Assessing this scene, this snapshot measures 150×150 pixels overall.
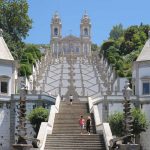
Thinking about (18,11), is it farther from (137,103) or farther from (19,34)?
(137,103)

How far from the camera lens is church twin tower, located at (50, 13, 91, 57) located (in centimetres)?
15100

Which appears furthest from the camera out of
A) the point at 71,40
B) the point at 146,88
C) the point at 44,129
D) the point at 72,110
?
the point at 71,40

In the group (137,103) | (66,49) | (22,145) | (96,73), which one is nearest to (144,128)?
(137,103)

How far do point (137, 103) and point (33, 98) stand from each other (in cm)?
999

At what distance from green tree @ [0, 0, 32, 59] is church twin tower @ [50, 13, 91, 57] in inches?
3088

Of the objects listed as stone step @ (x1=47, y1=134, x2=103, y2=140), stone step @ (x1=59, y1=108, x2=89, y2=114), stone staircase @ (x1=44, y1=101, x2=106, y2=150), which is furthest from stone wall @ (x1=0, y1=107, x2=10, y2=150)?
stone step @ (x1=47, y1=134, x2=103, y2=140)

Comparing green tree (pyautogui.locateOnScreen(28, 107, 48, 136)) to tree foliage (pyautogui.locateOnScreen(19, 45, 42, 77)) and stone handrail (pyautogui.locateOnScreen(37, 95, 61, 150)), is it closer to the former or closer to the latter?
stone handrail (pyautogui.locateOnScreen(37, 95, 61, 150))

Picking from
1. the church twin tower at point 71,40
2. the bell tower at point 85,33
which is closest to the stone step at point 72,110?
the church twin tower at point 71,40

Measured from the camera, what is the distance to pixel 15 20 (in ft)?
221

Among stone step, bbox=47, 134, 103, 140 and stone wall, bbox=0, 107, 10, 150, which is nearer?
stone step, bbox=47, 134, 103, 140

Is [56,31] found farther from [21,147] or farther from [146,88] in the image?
[21,147]

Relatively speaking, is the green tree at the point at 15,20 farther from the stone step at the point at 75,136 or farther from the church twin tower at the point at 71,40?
the church twin tower at the point at 71,40

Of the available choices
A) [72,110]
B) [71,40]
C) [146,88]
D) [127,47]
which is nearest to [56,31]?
[71,40]

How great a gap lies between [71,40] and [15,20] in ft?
284
